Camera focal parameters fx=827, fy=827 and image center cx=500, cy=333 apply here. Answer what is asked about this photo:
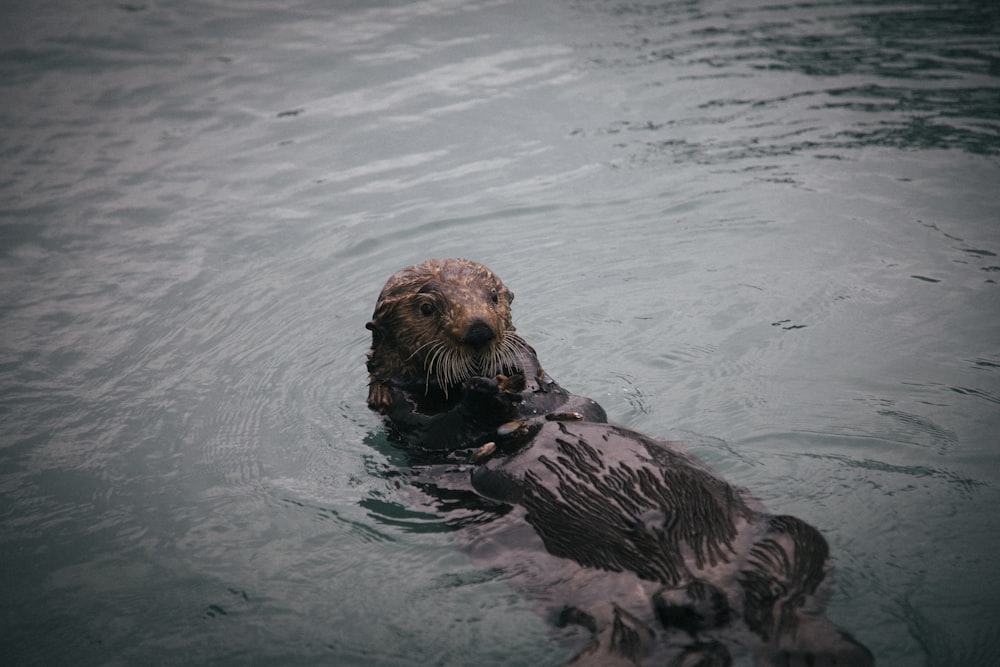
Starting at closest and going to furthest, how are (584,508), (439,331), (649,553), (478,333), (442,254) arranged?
1. (649,553)
2. (584,508)
3. (478,333)
4. (439,331)
5. (442,254)

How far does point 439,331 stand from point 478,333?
0.28 meters

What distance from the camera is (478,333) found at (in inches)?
144

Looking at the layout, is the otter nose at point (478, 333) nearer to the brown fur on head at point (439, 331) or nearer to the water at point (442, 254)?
the brown fur on head at point (439, 331)

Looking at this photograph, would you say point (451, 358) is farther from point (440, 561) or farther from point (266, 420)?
point (266, 420)

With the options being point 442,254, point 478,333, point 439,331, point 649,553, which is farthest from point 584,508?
point 442,254

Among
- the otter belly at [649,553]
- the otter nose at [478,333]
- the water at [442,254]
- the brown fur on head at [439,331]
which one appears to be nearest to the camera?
the otter belly at [649,553]

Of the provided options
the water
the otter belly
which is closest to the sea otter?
the otter belly

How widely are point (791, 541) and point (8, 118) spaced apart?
8.96m

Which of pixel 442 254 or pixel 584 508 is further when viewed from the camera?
pixel 442 254

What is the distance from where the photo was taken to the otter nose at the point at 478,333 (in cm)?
366

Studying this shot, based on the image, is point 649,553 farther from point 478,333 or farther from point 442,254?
point 442,254

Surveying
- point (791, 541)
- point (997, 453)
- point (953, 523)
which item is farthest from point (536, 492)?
point (997, 453)

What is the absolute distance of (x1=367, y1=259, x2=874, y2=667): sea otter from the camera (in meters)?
2.46

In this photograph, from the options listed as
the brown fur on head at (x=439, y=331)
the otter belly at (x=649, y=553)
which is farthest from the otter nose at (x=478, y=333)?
the otter belly at (x=649, y=553)
